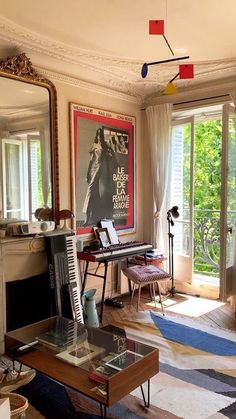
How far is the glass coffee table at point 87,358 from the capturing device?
1.86m

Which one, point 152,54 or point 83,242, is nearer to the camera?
point 152,54

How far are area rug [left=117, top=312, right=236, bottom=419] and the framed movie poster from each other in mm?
1249

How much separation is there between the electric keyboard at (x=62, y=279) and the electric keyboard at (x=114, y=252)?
28 cm

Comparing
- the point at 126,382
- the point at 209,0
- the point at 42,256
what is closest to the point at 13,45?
the point at 209,0

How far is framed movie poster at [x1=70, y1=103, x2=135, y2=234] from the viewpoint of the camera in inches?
150

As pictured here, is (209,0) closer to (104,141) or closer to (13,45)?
(13,45)

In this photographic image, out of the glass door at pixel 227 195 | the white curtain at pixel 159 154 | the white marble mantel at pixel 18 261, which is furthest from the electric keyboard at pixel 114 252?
the glass door at pixel 227 195

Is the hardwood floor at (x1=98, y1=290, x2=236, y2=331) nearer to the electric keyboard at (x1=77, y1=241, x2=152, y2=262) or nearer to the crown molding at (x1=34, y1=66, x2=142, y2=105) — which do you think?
the electric keyboard at (x1=77, y1=241, x2=152, y2=262)

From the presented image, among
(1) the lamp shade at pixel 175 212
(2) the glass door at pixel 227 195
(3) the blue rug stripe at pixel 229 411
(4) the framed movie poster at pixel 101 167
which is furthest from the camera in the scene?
(1) the lamp shade at pixel 175 212

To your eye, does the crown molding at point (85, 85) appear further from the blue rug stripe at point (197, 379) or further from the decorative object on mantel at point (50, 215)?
the blue rug stripe at point (197, 379)

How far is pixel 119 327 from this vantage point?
11.1 ft

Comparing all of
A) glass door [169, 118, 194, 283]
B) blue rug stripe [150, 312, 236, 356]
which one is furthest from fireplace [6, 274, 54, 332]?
glass door [169, 118, 194, 283]

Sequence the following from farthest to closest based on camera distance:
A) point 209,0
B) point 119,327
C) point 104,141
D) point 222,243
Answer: point 104,141 → point 222,243 → point 119,327 → point 209,0

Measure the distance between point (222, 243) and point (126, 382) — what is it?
2.22 m
